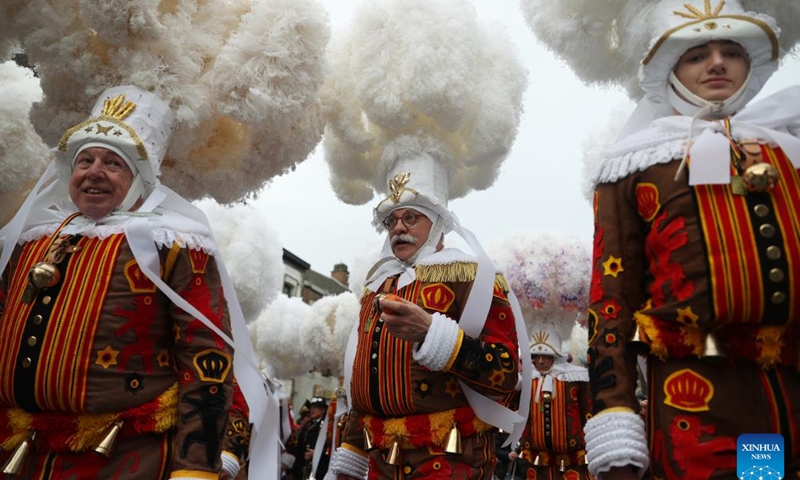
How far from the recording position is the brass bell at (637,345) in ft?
6.64

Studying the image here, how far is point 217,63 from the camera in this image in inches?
142

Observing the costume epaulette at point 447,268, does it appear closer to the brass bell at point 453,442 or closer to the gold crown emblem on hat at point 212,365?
the brass bell at point 453,442

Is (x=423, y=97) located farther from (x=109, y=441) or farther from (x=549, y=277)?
(x=549, y=277)

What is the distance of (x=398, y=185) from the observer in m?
4.41

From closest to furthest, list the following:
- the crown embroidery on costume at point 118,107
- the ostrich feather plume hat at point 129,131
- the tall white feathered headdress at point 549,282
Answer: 1. the ostrich feather plume hat at point 129,131
2. the crown embroidery on costume at point 118,107
3. the tall white feathered headdress at point 549,282

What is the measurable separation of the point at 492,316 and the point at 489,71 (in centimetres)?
262

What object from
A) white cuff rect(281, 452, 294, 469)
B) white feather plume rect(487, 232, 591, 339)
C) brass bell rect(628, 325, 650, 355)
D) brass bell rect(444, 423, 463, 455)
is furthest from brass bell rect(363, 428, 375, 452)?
white cuff rect(281, 452, 294, 469)

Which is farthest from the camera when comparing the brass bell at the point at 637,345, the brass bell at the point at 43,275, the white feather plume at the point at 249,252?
the white feather plume at the point at 249,252

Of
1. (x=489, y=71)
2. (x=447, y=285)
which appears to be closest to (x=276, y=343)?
(x=489, y=71)

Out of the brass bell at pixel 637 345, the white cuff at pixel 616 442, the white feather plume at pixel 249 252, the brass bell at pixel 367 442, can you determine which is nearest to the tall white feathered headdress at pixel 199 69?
the brass bell at pixel 367 442

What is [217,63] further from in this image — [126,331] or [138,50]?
[126,331]

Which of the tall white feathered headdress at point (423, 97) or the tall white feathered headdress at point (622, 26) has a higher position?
the tall white feathered headdress at point (423, 97)

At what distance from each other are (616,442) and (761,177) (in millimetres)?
828

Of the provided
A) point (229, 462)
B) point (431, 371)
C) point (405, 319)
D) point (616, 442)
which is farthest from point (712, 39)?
point (229, 462)
